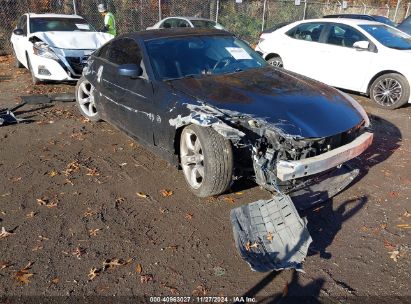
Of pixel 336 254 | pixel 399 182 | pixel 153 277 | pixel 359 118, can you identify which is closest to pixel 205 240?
pixel 153 277

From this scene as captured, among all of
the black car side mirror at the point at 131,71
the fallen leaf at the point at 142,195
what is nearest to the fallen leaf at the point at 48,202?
the fallen leaf at the point at 142,195

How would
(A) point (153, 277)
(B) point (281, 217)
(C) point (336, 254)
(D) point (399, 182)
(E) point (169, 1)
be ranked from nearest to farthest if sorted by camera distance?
1. (A) point (153, 277)
2. (C) point (336, 254)
3. (B) point (281, 217)
4. (D) point (399, 182)
5. (E) point (169, 1)

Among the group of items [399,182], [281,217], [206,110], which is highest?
[206,110]

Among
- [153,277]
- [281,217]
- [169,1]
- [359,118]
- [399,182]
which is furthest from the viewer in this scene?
[169,1]

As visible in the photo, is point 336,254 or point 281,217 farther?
point 281,217

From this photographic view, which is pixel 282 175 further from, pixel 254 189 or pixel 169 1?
pixel 169 1

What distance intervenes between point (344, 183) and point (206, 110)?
172 cm

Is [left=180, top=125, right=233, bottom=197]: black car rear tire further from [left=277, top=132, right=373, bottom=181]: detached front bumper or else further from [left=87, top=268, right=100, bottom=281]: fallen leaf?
[left=87, top=268, right=100, bottom=281]: fallen leaf

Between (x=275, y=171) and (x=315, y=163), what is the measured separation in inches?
14.2

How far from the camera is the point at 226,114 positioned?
3.65 m

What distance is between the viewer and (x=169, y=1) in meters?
16.1

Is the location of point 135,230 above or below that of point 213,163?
below

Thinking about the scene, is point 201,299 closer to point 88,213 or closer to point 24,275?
point 24,275

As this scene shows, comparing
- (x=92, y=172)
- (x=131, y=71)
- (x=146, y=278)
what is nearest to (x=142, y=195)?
(x=92, y=172)
